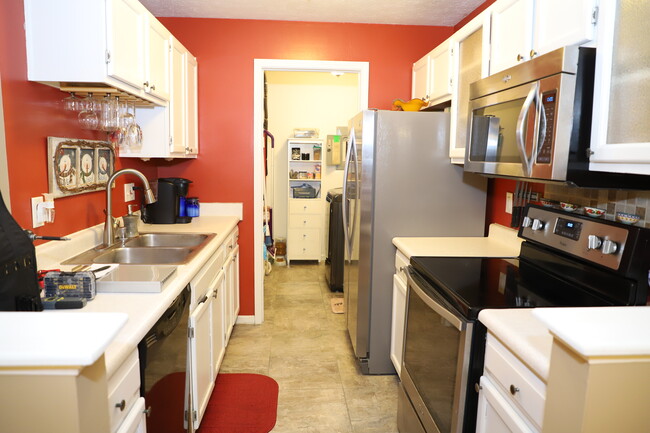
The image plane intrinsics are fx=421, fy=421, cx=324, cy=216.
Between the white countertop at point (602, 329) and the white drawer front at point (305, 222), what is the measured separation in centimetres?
442

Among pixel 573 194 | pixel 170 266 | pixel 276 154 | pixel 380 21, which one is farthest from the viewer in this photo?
pixel 276 154

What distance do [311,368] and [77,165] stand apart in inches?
70.6

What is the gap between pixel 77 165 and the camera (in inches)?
79.4

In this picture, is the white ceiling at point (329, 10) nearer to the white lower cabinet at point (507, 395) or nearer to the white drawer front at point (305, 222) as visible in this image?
the white lower cabinet at point (507, 395)

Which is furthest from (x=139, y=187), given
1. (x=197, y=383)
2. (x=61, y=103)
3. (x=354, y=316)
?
(x=354, y=316)

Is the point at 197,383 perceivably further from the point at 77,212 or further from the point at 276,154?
the point at 276,154

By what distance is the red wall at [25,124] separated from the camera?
154 cm

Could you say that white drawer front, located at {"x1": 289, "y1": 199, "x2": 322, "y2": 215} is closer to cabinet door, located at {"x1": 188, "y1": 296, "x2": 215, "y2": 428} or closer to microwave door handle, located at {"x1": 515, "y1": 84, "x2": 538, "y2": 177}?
cabinet door, located at {"x1": 188, "y1": 296, "x2": 215, "y2": 428}

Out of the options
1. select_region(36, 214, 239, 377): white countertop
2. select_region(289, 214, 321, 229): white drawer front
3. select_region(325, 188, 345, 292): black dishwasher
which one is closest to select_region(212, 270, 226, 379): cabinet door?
select_region(36, 214, 239, 377): white countertop

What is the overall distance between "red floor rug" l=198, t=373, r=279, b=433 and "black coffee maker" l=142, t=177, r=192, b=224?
1.09m

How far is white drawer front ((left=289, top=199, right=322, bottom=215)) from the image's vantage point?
5.14 meters

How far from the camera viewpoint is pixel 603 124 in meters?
1.27

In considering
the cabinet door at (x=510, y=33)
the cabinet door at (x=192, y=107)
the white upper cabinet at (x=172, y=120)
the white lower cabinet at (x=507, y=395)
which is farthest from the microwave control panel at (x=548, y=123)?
the cabinet door at (x=192, y=107)

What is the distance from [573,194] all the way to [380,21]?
199 centimetres
